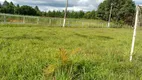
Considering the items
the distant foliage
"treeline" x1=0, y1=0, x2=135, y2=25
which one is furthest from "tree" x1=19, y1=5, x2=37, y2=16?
the distant foliage

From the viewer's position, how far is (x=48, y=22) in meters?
32.2

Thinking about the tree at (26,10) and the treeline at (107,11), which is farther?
the treeline at (107,11)

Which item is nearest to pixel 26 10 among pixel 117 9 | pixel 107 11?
pixel 107 11

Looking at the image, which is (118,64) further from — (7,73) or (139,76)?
(7,73)

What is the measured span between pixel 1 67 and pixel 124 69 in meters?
3.19

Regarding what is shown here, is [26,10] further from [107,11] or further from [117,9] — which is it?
[117,9]

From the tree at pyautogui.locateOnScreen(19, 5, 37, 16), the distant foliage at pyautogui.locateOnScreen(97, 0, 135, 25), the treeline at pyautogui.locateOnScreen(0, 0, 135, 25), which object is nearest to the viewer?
the tree at pyautogui.locateOnScreen(19, 5, 37, 16)

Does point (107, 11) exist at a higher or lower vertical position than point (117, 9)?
lower

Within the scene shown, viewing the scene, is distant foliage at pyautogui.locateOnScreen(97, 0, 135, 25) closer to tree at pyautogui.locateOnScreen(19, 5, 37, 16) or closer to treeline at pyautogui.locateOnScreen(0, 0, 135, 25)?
treeline at pyautogui.locateOnScreen(0, 0, 135, 25)

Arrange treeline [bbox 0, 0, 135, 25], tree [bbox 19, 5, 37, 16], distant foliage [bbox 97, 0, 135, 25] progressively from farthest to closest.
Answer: distant foliage [bbox 97, 0, 135, 25]
treeline [bbox 0, 0, 135, 25]
tree [bbox 19, 5, 37, 16]

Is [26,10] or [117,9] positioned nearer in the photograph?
[26,10]

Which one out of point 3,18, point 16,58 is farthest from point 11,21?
point 16,58

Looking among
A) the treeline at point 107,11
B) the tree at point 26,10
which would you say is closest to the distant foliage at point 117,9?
the treeline at point 107,11

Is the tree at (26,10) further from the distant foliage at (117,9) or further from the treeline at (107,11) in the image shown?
the distant foliage at (117,9)
